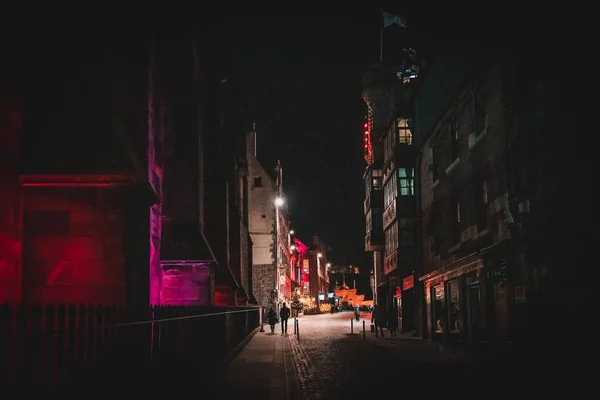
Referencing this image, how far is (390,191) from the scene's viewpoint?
3625 cm

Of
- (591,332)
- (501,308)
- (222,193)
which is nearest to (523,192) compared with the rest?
(501,308)

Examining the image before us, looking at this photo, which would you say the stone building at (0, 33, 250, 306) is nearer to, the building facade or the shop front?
the shop front

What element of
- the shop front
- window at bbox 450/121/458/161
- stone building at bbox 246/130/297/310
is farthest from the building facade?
stone building at bbox 246/130/297/310

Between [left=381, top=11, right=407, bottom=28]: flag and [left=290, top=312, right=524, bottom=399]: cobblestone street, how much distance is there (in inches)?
1156

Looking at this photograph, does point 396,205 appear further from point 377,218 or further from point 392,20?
point 392,20

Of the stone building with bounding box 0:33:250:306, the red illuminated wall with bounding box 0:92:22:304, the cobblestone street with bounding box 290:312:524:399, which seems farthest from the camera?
the cobblestone street with bounding box 290:312:524:399

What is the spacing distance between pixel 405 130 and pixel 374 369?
66.7ft

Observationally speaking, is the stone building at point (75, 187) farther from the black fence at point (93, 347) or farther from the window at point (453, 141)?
the window at point (453, 141)

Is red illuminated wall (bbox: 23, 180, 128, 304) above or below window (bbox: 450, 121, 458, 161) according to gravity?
below

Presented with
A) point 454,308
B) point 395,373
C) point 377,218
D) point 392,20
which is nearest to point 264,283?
point 377,218

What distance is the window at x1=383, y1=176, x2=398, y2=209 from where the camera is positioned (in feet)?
113

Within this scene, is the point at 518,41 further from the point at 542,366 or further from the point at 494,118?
the point at 542,366

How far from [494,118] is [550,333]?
29.0 ft

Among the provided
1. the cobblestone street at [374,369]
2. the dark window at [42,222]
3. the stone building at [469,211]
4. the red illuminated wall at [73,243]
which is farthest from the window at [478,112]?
the dark window at [42,222]
